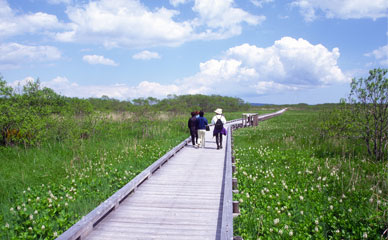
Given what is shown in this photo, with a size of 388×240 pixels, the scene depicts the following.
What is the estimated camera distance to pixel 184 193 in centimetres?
672

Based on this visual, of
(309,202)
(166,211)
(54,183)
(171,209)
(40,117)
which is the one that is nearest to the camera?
(166,211)

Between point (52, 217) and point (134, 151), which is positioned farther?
point (134, 151)

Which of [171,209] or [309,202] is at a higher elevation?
[171,209]

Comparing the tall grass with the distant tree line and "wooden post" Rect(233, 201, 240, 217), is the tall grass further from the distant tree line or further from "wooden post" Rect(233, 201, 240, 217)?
"wooden post" Rect(233, 201, 240, 217)

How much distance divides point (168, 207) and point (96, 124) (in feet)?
39.5

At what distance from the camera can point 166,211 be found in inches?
219

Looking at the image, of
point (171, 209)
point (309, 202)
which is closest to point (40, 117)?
point (171, 209)

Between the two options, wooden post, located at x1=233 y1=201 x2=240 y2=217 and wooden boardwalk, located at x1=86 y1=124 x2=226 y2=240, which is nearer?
wooden boardwalk, located at x1=86 y1=124 x2=226 y2=240

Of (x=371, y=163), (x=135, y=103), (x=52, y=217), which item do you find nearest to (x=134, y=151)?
(x=52, y=217)

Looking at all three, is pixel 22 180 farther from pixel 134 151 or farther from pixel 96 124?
pixel 96 124

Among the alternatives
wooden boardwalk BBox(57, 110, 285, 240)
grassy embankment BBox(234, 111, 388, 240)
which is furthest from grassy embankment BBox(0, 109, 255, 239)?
grassy embankment BBox(234, 111, 388, 240)

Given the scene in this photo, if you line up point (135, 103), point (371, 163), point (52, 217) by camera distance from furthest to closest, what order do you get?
point (135, 103) → point (371, 163) → point (52, 217)

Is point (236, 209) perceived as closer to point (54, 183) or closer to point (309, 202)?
point (309, 202)

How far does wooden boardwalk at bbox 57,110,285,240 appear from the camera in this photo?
453 cm
